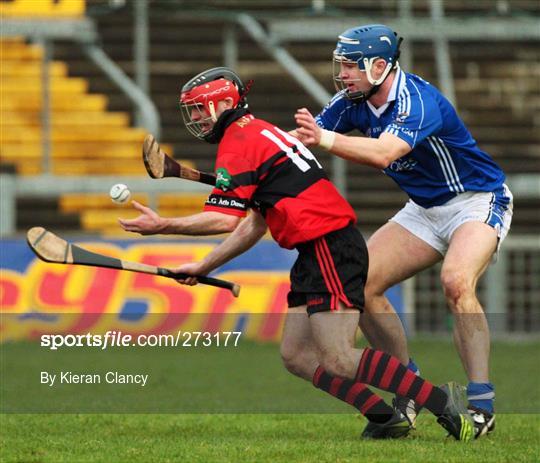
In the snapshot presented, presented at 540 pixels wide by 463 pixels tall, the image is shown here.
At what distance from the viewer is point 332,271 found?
6289mm

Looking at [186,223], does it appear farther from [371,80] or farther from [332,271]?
[371,80]

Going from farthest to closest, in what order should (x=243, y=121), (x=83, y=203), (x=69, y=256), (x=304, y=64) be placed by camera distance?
1. (x=304, y=64)
2. (x=83, y=203)
3. (x=69, y=256)
4. (x=243, y=121)

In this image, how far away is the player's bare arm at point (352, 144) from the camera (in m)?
6.09

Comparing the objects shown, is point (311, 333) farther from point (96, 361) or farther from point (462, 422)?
point (96, 361)

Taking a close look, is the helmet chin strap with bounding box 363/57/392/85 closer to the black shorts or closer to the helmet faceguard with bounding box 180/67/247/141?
the helmet faceguard with bounding box 180/67/247/141

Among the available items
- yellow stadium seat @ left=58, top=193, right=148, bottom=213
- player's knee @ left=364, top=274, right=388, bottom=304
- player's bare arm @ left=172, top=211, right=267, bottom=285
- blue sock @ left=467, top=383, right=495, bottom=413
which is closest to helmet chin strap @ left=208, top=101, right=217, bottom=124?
player's bare arm @ left=172, top=211, right=267, bottom=285

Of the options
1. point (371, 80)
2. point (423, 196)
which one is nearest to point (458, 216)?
point (423, 196)

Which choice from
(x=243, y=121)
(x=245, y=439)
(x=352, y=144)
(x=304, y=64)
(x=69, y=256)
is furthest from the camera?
(x=304, y=64)

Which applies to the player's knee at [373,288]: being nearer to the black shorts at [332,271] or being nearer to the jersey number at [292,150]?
the black shorts at [332,271]

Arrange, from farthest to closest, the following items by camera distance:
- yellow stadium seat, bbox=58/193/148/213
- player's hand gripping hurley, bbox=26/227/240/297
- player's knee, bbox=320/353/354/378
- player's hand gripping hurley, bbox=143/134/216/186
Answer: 1. yellow stadium seat, bbox=58/193/148/213
2. player's hand gripping hurley, bbox=143/134/216/186
3. player's hand gripping hurley, bbox=26/227/240/297
4. player's knee, bbox=320/353/354/378

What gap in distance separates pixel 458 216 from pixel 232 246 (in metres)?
1.24

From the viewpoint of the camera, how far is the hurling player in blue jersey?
671 cm

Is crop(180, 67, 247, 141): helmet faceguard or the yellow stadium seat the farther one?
the yellow stadium seat

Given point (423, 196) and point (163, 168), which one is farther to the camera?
point (423, 196)
